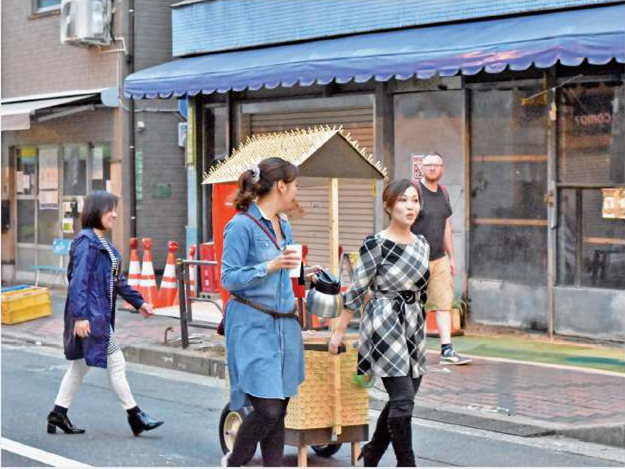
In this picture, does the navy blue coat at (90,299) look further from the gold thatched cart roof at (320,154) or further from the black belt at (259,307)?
the black belt at (259,307)

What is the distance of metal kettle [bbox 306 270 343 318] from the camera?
664 centimetres

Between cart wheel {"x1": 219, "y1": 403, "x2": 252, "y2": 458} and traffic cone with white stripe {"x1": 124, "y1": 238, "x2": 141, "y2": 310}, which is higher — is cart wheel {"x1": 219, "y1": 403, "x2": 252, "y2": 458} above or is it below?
below

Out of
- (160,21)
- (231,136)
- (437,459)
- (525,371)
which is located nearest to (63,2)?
(160,21)

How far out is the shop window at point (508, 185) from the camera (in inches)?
501

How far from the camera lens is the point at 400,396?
6648 mm

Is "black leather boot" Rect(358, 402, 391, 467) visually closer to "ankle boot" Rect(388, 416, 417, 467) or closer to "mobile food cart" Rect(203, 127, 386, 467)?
"ankle boot" Rect(388, 416, 417, 467)

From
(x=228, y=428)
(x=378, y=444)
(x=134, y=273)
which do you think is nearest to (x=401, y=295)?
(x=378, y=444)

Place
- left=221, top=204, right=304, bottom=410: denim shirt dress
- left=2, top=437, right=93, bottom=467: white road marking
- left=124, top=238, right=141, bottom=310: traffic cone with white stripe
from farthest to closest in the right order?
left=124, top=238, right=141, bottom=310: traffic cone with white stripe < left=2, top=437, right=93, bottom=467: white road marking < left=221, top=204, right=304, bottom=410: denim shirt dress

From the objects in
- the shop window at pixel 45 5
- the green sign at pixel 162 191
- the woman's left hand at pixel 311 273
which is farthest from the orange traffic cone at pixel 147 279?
the woman's left hand at pixel 311 273

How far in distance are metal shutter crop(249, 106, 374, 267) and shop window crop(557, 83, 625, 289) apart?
280cm

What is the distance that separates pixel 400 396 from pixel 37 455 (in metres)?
2.65

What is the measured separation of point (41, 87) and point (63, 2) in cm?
210

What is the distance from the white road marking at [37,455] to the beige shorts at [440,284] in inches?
166

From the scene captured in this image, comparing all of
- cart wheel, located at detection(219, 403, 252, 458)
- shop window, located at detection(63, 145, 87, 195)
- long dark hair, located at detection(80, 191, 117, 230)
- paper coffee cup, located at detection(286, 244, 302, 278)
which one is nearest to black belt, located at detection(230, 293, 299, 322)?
paper coffee cup, located at detection(286, 244, 302, 278)
